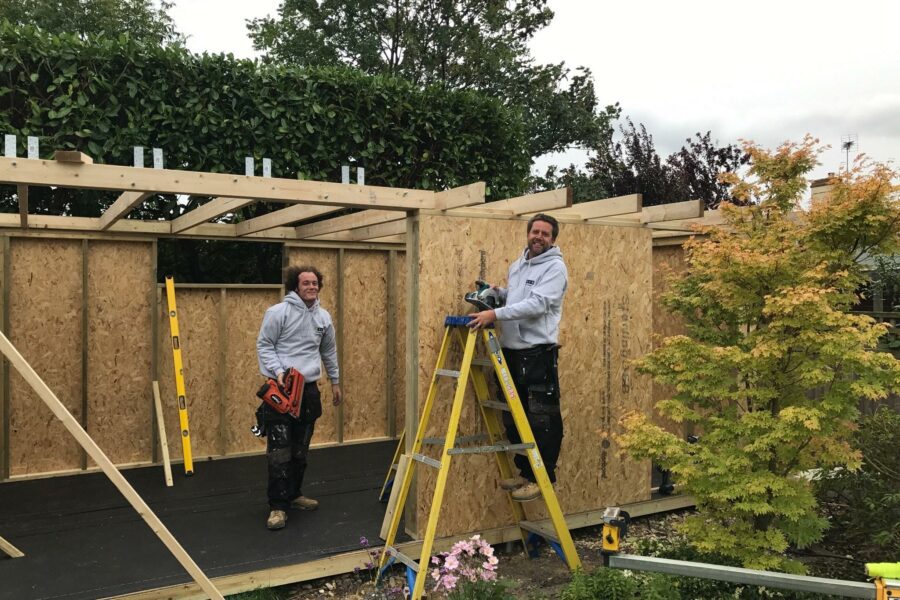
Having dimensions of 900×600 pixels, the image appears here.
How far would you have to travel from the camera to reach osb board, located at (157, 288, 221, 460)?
6.20 meters

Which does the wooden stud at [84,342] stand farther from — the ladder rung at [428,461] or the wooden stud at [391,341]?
the ladder rung at [428,461]

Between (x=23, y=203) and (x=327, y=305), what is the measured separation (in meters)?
3.07

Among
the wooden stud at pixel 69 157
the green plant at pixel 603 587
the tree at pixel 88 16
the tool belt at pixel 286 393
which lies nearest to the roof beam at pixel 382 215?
the tool belt at pixel 286 393

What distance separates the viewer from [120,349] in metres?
6.00

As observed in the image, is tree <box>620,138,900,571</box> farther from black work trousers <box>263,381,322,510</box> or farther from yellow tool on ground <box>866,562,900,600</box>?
black work trousers <box>263,381,322,510</box>

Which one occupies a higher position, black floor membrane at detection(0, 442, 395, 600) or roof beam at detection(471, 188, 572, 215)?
roof beam at detection(471, 188, 572, 215)

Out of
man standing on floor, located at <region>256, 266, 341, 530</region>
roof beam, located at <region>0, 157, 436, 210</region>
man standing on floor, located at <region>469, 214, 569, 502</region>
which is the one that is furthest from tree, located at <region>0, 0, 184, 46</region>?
man standing on floor, located at <region>469, 214, 569, 502</region>

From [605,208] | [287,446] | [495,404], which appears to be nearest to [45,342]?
[287,446]

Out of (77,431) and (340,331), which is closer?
(77,431)

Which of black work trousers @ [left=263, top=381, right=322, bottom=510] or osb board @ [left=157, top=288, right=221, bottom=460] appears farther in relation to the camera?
osb board @ [left=157, top=288, right=221, bottom=460]

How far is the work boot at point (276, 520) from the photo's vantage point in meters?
4.25

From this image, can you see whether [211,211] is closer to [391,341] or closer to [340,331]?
[340,331]

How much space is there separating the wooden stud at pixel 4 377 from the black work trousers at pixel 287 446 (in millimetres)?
2694

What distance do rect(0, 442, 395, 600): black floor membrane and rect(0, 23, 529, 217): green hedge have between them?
2808mm
